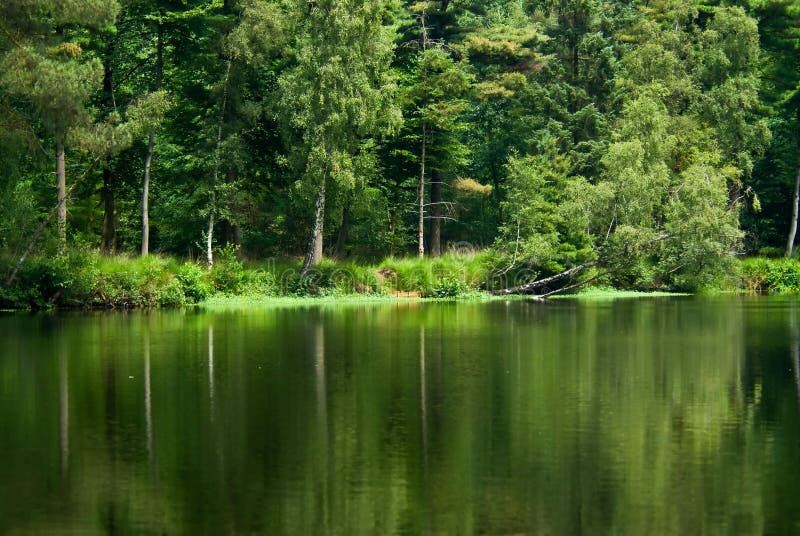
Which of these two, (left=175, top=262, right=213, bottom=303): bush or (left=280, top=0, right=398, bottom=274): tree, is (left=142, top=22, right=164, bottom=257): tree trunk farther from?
(left=280, top=0, right=398, bottom=274): tree

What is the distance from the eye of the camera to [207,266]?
4559 cm

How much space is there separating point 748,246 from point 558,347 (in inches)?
1558

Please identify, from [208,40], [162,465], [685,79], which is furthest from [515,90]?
[162,465]

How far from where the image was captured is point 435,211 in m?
57.0

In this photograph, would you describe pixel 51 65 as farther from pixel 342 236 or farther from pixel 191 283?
pixel 342 236

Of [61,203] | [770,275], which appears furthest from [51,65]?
[770,275]

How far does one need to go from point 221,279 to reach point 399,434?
101 ft

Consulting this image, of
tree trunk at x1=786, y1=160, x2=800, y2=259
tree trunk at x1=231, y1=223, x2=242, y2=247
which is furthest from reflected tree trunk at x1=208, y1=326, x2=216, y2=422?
tree trunk at x1=786, y1=160, x2=800, y2=259

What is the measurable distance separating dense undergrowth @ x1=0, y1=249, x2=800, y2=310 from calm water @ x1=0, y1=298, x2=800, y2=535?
10985 millimetres

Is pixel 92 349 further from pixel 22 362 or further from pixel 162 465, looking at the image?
pixel 162 465

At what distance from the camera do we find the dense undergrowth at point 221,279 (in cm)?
3834

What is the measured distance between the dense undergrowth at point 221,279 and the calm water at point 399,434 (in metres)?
11.0

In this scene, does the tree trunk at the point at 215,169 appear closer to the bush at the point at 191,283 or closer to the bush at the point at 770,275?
the bush at the point at 191,283

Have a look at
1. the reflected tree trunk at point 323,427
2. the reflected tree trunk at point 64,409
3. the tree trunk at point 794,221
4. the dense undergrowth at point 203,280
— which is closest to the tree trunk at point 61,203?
the dense undergrowth at point 203,280
